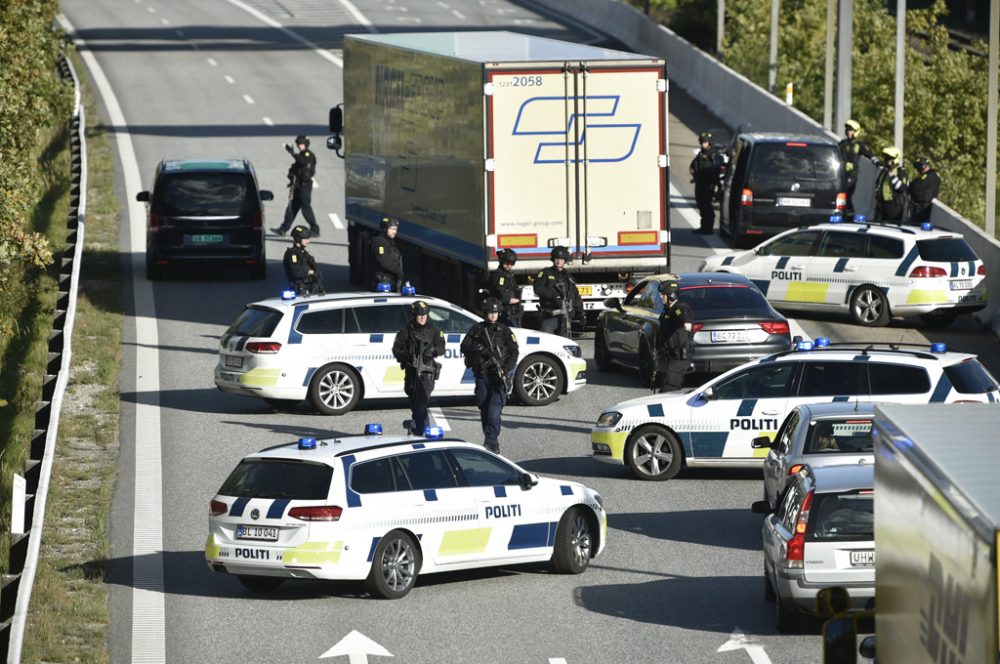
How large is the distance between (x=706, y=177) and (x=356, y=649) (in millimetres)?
22282

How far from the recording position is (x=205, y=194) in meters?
30.8

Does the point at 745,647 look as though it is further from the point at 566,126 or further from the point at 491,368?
the point at 566,126

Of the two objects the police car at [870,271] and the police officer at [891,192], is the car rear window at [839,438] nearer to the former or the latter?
the police car at [870,271]

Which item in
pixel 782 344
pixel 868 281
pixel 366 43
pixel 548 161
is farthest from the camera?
pixel 366 43

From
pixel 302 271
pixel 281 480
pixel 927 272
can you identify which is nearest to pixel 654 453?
pixel 281 480

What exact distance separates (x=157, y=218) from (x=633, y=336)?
9707 mm

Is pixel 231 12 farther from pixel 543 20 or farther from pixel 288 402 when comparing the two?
pixel 288 402

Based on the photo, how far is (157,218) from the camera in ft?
99.9

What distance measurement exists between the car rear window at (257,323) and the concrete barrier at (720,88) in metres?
10.6

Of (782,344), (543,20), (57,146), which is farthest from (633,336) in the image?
(543,20)

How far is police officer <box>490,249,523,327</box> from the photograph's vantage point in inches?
902

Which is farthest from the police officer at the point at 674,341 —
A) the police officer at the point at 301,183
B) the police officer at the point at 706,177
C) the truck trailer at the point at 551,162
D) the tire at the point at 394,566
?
the police officer at the point at 706,177

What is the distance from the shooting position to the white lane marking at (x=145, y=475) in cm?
1397

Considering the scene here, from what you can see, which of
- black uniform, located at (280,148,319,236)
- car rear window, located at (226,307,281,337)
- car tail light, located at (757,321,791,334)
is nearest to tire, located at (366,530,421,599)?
car rear window, located at (226,307,281,337)
